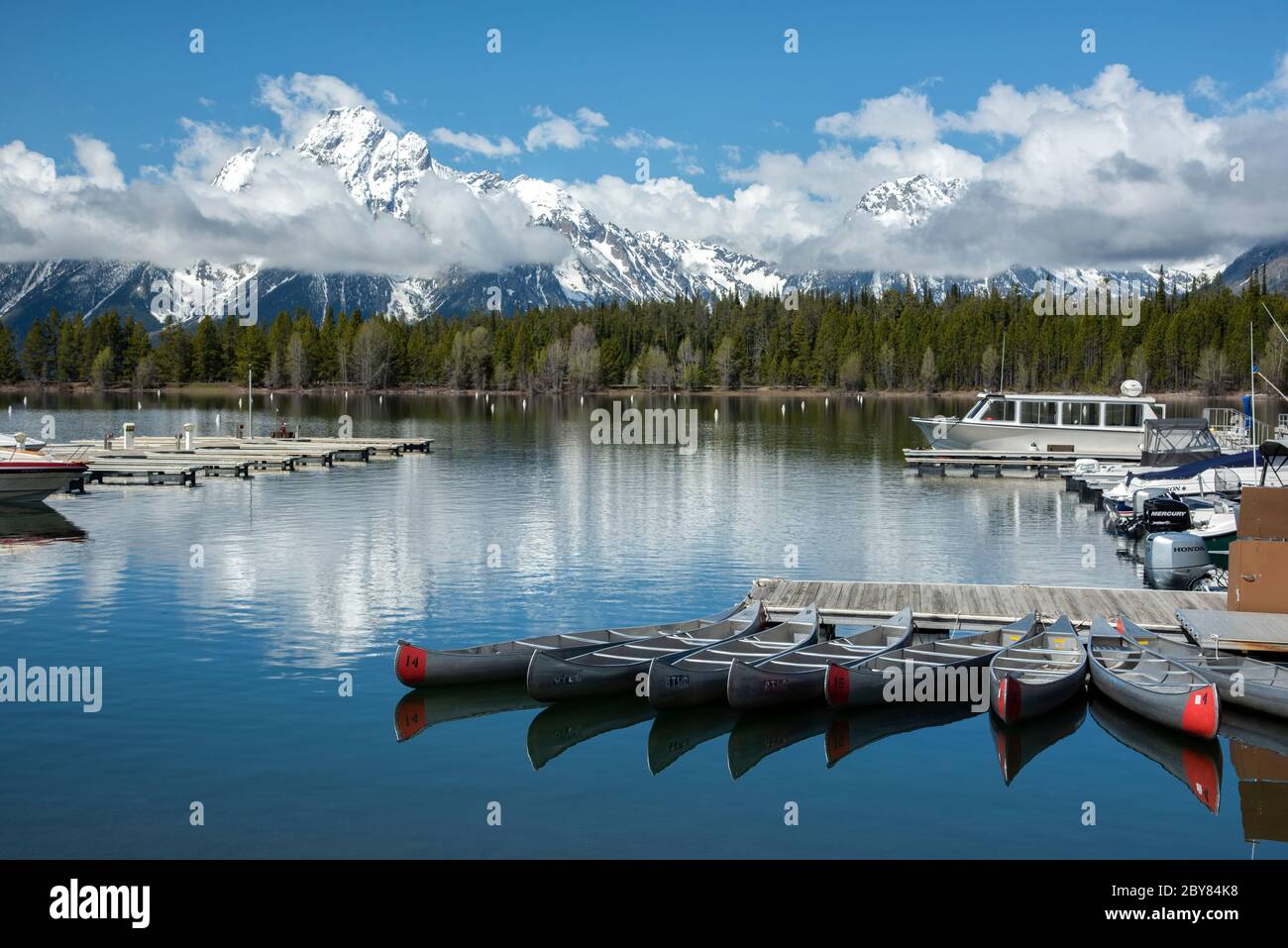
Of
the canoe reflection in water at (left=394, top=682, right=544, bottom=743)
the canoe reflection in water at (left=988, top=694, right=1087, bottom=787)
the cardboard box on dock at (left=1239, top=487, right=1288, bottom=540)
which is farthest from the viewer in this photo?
the cardboard box on dock at (left=1239, top=487, right=1288, bottom=540)

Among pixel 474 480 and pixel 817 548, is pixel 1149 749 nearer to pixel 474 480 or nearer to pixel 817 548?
pixel 817 548

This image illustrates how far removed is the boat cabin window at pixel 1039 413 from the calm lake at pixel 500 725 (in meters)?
25.8

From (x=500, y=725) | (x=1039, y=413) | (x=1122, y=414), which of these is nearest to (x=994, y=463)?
(x=1039, y=413)

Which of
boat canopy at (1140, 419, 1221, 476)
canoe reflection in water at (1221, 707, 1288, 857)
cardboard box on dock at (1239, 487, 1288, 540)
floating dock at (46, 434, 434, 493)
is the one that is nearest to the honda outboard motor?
cardboard box on dock at (1239, 487, 1288, 540)

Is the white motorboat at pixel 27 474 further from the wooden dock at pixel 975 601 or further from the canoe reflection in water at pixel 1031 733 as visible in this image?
the canoe reflection in water at pixel 1031 733

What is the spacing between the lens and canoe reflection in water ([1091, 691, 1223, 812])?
1981 centimetres

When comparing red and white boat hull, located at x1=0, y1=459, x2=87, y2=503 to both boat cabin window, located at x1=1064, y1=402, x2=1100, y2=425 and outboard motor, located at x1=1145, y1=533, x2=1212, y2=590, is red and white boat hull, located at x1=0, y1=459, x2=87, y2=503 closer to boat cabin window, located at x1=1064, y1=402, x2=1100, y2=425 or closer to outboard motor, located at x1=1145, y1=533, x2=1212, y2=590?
outboard motor, located at x1=1145, y1=533, x2=1212, y2=590

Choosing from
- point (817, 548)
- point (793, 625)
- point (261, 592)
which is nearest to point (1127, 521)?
point (817, 548)

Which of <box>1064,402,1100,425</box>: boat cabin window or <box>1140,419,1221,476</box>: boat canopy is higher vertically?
<box>1064,402,1100,425</box>: boat cabin window

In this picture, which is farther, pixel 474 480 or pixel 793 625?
pixel 474 480

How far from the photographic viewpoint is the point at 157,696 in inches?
938

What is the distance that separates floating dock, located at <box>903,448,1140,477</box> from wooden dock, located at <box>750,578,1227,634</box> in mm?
39795

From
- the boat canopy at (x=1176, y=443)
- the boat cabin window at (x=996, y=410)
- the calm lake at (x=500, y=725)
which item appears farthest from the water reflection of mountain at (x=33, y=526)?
the boat cabin window at (x=996, y=410)

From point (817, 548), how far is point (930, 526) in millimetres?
8128
